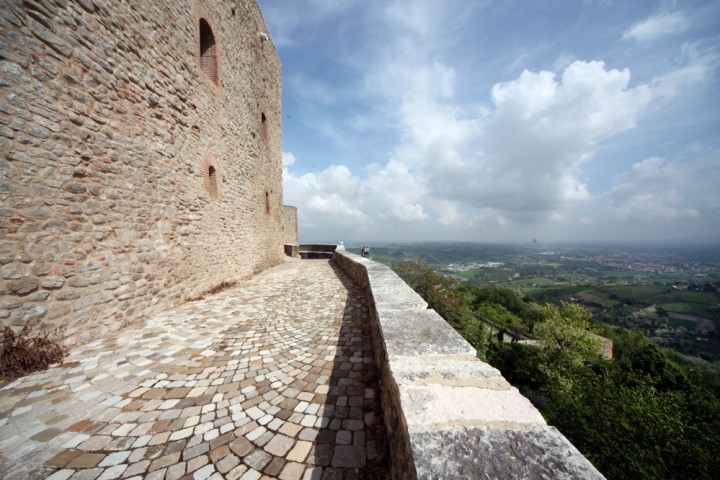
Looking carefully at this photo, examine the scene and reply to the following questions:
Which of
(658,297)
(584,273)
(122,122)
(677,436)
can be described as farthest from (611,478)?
(584,273)

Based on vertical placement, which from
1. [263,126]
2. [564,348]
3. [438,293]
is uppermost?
[263,126]

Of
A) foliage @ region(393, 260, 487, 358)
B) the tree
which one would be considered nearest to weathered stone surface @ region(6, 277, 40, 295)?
foliage @ region(393, 260, 487, 358)

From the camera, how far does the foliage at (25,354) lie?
2803 mm

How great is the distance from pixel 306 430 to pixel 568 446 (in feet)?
6.18

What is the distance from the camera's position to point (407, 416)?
135 cm

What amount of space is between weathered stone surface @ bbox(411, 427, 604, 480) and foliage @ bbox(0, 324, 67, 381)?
14.4 ft

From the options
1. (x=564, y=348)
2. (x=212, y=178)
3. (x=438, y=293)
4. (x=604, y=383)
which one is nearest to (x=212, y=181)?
(x=212, y=178)

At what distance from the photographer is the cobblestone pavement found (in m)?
1.87

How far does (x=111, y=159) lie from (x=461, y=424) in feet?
19.0

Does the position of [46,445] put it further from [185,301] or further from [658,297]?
[658,297]

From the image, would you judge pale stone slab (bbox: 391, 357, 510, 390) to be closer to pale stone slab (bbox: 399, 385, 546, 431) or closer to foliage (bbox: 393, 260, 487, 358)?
pale stone slab (bbox: 399, 385, 546, 431)

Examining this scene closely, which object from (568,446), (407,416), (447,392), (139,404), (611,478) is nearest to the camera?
(568,446)

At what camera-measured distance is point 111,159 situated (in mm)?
4105

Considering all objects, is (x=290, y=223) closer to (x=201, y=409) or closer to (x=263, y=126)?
(x=263, y=126)
